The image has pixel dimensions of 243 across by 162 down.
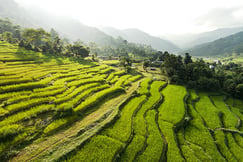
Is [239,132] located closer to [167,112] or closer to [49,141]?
[167,112]

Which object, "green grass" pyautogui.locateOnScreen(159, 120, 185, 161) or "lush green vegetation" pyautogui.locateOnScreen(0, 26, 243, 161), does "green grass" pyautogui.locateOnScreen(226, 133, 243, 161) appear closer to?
"lush green vegetation" pyautogui.locateOnScreen(0, 26, 243, 161)

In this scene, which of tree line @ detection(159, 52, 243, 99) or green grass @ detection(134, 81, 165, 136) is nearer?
green grass @ detection(134, 81, 165, 136)

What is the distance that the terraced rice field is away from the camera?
42.4 feet

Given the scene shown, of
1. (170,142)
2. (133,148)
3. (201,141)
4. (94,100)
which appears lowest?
(201,141)

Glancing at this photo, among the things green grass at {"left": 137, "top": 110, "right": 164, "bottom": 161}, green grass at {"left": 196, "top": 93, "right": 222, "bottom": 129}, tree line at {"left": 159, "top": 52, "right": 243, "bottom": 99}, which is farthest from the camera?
tree line at {"left": 159, "top": 52, "right": 243, "bottom": 99}

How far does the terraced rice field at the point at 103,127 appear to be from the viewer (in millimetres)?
12934

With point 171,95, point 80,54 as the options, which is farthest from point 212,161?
point 80,54

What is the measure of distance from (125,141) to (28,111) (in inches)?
601

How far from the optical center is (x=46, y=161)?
1131 centimetres

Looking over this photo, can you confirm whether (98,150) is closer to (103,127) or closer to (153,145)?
(103,127)

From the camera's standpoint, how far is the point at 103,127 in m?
16.7

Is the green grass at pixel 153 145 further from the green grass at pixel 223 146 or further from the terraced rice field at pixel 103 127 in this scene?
the green grass at pixel 223 146

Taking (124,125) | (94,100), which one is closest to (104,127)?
(124,125)

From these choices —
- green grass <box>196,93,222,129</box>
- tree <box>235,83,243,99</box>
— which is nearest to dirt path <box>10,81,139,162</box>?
green grass <box>196,93,222,129</box>
